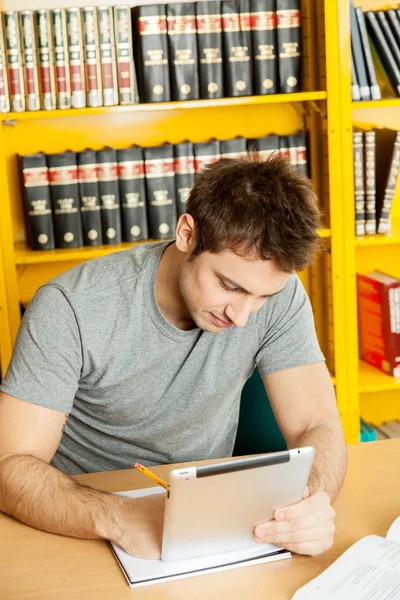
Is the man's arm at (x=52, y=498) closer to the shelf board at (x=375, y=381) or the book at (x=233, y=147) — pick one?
the book at (x=233, y=147)

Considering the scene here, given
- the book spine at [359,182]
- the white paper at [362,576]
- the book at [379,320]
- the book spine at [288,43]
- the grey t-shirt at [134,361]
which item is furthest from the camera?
the book at [379,320]

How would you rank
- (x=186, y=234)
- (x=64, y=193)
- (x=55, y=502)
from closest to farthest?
(x=55, y=502)
(x=186, y=234)
(x=64, y=193)

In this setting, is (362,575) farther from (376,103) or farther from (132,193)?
(376,103)

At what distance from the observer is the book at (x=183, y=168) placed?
8.39ft

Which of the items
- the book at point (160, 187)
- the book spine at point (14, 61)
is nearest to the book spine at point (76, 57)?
the book spine at point (14, 61)

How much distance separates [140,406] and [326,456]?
0.38 metres

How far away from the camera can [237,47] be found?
2.49 metres

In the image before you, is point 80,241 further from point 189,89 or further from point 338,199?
point 338,199

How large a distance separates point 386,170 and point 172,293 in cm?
134

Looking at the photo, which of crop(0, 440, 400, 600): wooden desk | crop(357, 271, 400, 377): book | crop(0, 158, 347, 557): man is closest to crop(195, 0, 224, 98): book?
crop(357, 271, 400, 377): book

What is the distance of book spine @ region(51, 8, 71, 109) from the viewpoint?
7.88ft

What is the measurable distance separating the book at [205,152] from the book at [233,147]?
0.06 feet

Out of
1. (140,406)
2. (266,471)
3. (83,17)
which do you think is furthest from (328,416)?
(83,17)

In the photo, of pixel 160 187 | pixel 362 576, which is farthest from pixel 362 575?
pixel 160 187
